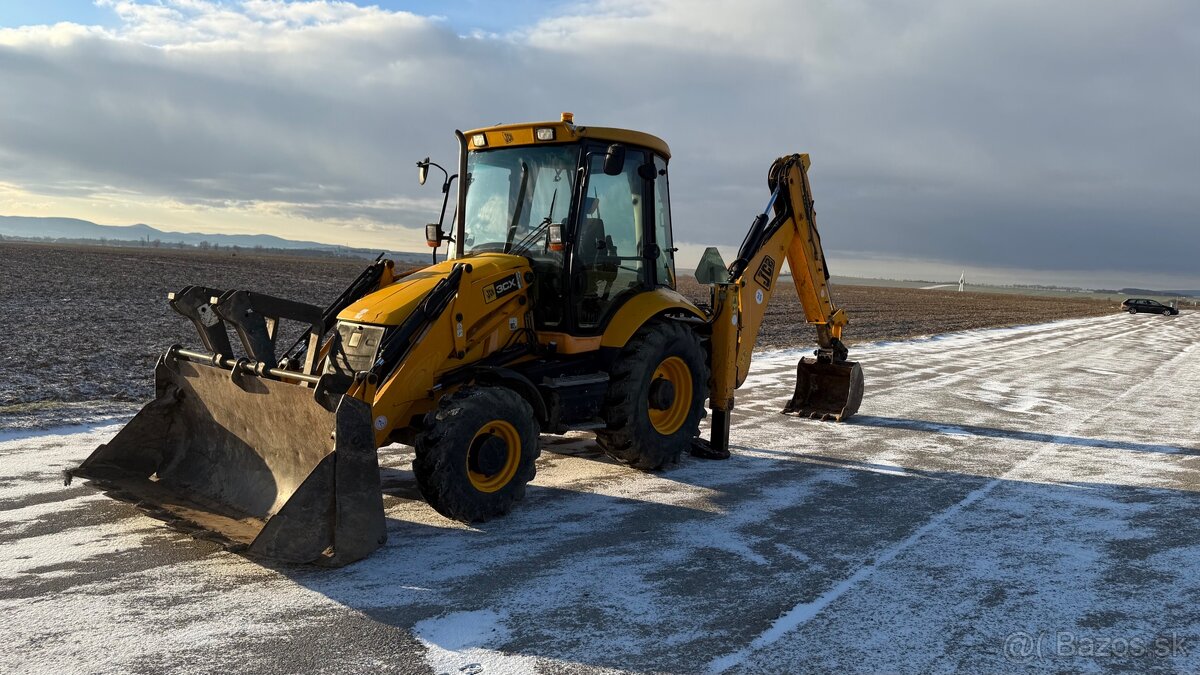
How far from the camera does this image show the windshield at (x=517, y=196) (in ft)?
22.2

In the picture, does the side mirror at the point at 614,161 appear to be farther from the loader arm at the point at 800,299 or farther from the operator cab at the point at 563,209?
the loader arm at the point at 800,299

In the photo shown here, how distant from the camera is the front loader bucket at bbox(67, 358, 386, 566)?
4.77m

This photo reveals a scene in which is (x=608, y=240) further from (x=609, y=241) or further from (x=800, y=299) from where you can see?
(x=800, y=299)

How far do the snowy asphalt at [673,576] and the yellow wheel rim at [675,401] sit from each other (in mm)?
401

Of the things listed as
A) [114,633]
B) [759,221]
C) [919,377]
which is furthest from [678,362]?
[919,377]

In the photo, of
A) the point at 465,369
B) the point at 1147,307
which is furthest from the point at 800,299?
the point at 1147,307

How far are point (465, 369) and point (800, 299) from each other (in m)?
5.33

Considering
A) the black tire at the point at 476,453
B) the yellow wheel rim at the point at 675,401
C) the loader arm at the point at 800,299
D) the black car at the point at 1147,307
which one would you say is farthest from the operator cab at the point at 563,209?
the black car at the point at 1147,307

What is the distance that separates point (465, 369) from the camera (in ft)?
19.9

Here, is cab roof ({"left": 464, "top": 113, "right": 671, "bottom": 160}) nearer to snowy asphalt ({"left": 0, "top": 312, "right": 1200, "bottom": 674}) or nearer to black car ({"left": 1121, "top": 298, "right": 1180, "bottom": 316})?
snowy asphalt ({"left": 0, "top": 312, "right": 1200, "bottom": 674})

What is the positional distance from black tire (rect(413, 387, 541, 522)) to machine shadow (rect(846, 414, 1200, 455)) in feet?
18.5

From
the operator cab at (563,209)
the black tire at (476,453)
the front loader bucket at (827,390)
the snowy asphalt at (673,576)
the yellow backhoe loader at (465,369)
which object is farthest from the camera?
the front loader bucket at (827,390)

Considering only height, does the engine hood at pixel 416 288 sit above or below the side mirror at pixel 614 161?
below

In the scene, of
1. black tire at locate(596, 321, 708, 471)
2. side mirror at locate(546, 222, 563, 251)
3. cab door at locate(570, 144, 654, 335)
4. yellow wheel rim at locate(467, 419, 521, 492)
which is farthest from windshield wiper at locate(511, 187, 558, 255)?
yellow wheel rim at locate(467, 419, 521, 492)
